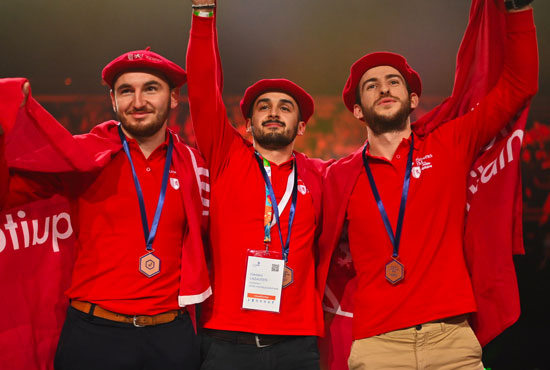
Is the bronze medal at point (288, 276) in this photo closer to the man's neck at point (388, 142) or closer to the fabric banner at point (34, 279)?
the man's neck at point (388, 142)

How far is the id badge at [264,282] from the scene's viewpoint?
A: 1940mm

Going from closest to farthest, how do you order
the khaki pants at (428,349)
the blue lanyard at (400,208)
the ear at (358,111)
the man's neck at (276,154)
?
the khaki pants at (428,349)
the blue lanyard at (400,208)
the man's neck at (276,154)
the ear at (358,111)

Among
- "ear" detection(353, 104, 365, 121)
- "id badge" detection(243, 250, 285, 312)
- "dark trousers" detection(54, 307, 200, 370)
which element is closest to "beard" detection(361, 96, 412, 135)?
"ear" detection(353, 104, 365, 121)

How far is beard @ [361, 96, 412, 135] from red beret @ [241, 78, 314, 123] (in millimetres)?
350

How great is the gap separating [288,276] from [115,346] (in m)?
0.76

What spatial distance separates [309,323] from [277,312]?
16 cm

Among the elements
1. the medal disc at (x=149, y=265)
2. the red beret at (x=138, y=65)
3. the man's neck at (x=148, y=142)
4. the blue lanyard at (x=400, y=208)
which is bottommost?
the medal disc at (x=149, y=265)

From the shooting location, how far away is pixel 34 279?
6.48 feet

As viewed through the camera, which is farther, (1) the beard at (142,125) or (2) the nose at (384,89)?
(2) the nose at (384,89)

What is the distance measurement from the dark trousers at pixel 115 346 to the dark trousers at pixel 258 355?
0.11 metres

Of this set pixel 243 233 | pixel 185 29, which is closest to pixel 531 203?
pixel 243 233

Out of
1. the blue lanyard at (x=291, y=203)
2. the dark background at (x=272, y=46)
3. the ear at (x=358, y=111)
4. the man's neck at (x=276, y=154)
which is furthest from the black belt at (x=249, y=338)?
the dark background at (x=272, y=46)

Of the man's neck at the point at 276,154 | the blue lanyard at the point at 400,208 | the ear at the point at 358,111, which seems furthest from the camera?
the ear at the point at 358,111

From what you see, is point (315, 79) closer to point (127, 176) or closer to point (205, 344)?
point (127, 176)
